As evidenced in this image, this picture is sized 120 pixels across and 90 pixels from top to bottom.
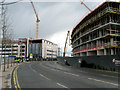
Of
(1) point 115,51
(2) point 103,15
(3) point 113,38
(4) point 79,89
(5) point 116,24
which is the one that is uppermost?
(2) point 103,15

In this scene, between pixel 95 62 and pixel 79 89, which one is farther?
pixel 95 62

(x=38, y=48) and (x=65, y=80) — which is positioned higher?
(x=38, y=48)

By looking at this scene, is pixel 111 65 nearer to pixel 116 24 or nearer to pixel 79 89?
pixel 79 89

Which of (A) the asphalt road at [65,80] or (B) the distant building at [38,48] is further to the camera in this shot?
(B) the distant building at [38,48]

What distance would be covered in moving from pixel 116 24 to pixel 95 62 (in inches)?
621

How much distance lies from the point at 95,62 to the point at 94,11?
23.8 meters

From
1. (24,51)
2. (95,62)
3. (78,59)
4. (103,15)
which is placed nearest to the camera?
(95,62)

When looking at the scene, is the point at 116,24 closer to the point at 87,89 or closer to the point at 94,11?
the point at 94,11

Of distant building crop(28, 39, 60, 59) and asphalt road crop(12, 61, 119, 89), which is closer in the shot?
asphalt road crop(12, 61, 119, 89)

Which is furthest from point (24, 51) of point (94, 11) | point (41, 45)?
point (94, 11)

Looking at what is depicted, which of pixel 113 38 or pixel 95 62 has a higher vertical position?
pixel 113 38

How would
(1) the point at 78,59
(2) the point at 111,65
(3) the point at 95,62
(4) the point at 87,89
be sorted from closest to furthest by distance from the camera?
1. (4) the point at 87,89
2. (2) the point at 111,65
3. (3) the point at 95,62
4. (1) the point at 78,59

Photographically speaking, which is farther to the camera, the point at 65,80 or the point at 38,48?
the point at 38,48

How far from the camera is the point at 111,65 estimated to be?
2153 cm
